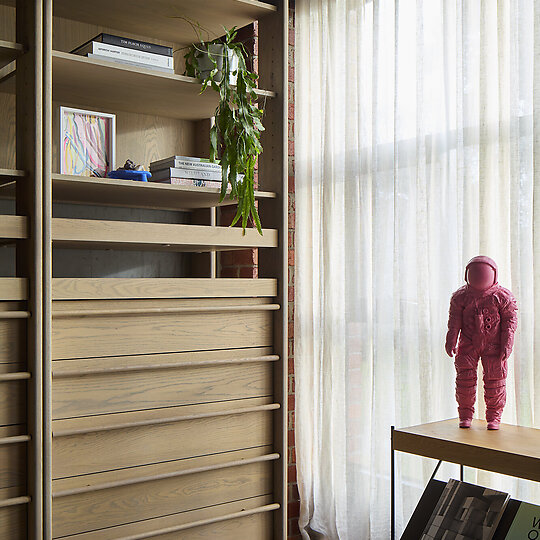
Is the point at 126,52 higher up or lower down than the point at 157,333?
higher up

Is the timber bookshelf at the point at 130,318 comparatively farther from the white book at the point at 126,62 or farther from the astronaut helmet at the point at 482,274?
the astronaut helmet at the point at 482,274

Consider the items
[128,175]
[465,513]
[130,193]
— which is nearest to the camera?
[465,513]

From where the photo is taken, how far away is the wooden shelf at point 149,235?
2100mm

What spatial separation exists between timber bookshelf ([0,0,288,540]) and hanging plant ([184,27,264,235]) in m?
0.09

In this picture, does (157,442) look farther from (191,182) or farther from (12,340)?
(191,182)

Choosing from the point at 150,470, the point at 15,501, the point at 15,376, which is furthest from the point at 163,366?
the point at 15,501

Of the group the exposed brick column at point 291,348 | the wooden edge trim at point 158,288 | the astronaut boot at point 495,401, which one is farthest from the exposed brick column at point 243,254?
the astronaut boot at point 495,401

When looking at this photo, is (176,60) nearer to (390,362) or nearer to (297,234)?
(297,234)

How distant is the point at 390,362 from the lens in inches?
103

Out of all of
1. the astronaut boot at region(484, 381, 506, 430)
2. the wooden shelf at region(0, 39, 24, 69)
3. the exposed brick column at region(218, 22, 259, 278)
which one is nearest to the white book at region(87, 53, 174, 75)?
the wooden shelf at region(0, 39, 24, 69)

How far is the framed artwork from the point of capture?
2244mm

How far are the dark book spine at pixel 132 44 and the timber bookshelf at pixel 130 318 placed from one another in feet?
0.34

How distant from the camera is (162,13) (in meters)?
2.47

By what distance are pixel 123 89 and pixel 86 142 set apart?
0.89 feet
